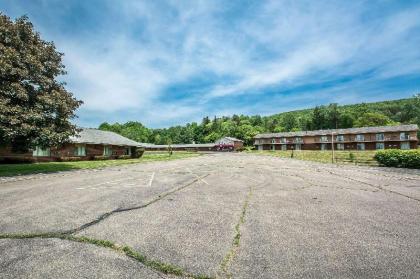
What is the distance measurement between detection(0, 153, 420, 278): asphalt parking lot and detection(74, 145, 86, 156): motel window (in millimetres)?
25647

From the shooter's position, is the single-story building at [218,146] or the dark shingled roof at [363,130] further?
the single-story building at [218,146]

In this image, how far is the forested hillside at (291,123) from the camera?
98262mm

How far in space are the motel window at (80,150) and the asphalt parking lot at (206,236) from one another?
2565cm

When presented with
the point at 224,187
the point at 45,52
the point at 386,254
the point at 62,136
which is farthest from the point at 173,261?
the point at 45,52

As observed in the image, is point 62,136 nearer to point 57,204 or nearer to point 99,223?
point 57,204

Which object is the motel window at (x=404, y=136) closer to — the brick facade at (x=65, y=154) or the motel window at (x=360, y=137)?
the motel window at (x=360, y=137)

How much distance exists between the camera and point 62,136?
65.5ft

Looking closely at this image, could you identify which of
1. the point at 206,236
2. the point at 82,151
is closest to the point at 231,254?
the point at 206,236

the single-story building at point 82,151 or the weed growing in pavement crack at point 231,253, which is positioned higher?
the single-story building at point 82,151

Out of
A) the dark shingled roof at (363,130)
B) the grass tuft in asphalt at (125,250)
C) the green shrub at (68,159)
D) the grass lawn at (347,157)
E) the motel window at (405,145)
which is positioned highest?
the dark shingled roof at (363,130)

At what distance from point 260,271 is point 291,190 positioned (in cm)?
818

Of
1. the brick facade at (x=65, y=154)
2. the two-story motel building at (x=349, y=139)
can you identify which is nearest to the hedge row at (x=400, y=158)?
the two-story motel building at (x=349, y=139)

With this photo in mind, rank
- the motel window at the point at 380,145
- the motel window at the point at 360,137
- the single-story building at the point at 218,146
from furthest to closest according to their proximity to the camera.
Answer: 1. the single-story building at the point at 218,146
2. the motel window at the point at 360,137
3. the motel window at the point at 380,145

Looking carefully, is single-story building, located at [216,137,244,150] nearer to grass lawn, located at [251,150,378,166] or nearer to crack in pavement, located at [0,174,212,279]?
grass lawn, located at [251,150,378,166]
